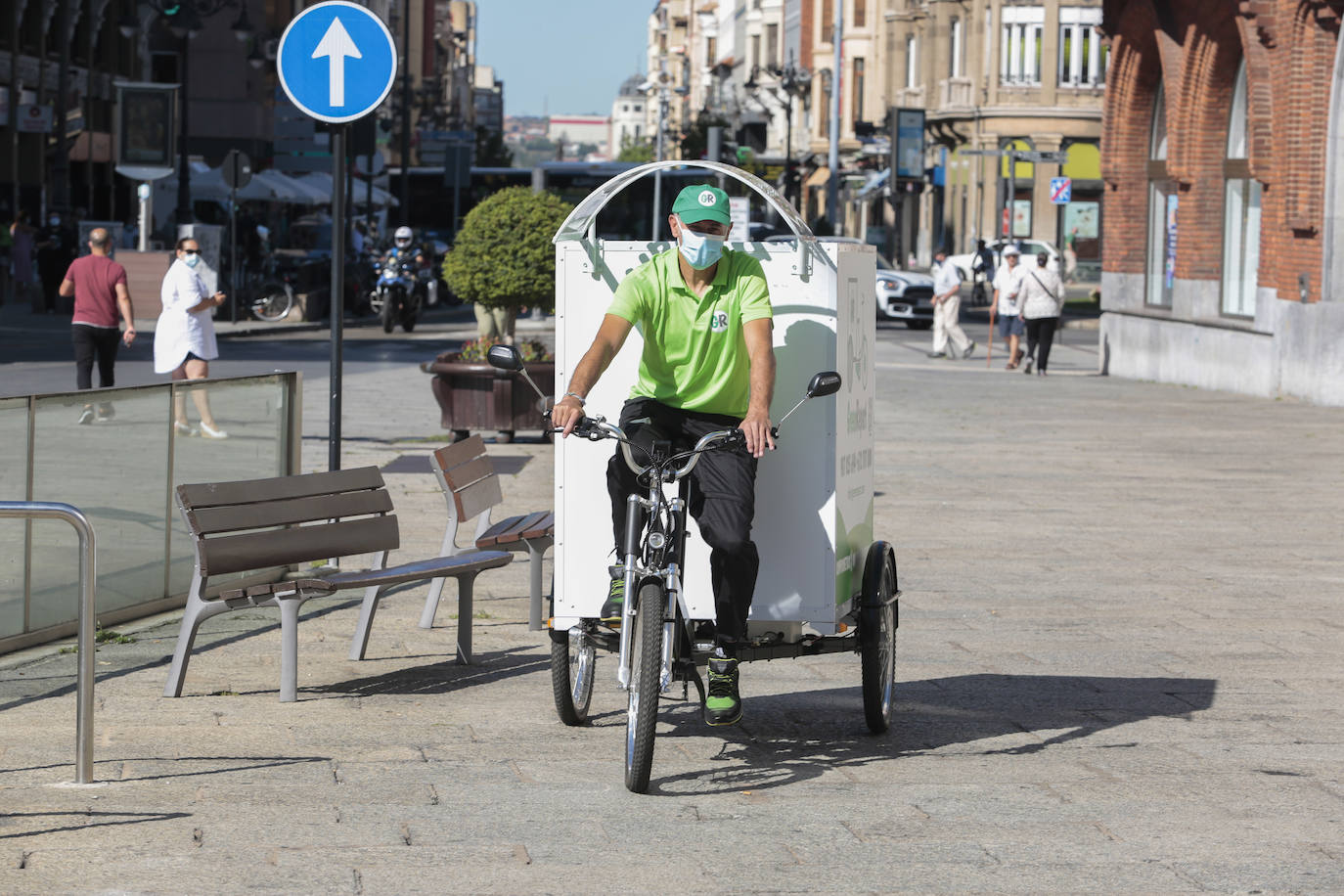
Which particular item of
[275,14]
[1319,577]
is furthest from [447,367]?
[275,14]

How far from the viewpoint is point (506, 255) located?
59.6 feet

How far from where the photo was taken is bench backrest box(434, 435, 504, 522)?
8922mm

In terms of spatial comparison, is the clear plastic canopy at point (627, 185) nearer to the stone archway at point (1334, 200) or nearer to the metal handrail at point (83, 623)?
the metal handrail at point (83, 623)

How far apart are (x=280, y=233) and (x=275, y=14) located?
17.5m

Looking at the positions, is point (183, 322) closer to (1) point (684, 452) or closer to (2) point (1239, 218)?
(1) point (684, 452)

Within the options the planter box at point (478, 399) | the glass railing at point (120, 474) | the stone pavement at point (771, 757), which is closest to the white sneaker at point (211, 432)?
the glass railing at point (120, 474)

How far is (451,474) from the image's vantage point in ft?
29.4

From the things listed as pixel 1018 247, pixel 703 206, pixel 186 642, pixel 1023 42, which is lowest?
pixel 186 642

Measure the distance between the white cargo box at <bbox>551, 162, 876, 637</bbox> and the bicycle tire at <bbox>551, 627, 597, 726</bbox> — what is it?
96 millimetres

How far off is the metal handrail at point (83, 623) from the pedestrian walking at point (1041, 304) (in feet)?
74.3

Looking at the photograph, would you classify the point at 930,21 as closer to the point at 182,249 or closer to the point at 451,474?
the point at 182,249

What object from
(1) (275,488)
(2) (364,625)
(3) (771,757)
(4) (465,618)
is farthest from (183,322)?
(3) (771,757)

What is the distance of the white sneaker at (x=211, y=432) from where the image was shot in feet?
31.7

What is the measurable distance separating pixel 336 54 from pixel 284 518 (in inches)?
120
